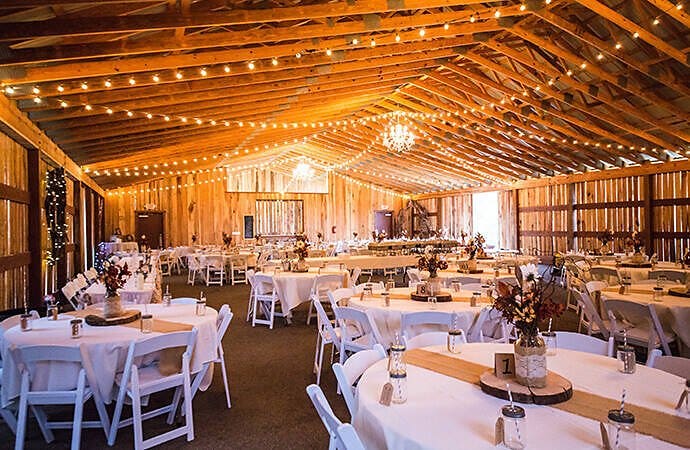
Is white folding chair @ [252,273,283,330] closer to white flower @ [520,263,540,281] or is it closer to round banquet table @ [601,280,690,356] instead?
round banquet table @ [601,280,690,356]

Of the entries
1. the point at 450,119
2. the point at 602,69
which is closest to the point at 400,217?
the point at 450,119

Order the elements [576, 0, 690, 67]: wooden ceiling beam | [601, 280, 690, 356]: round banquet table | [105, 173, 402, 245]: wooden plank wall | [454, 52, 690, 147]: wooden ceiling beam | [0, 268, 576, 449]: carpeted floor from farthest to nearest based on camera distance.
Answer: [105, 173, 402, 245]: wooden plank wall < [454, 52, 690, 147]: wooden ceiling beam < [576, 0, 690, 67]: wooden ceiling beam < [601, 280, 690, 356]: round banquet table < [0, 268, 576, 449]: carpeted floor

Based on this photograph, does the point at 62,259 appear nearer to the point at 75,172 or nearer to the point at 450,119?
the point at 75,172

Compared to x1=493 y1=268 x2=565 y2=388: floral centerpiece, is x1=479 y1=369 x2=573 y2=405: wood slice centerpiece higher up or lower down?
lower down

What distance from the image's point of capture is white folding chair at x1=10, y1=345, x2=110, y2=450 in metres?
3.13

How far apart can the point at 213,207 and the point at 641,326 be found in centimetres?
→ 1720

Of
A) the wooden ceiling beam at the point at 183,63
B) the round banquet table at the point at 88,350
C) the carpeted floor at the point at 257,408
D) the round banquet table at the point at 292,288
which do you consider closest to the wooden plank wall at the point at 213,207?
the round banquet table at the point at 292,288

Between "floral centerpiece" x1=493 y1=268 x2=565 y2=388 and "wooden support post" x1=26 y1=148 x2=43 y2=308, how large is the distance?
6940 mm

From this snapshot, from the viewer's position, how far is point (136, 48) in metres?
5.13

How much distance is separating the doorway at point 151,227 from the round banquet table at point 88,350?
15.6 m

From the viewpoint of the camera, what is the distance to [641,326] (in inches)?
204

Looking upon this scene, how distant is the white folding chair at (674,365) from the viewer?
2629mm

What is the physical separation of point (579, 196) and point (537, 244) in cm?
241

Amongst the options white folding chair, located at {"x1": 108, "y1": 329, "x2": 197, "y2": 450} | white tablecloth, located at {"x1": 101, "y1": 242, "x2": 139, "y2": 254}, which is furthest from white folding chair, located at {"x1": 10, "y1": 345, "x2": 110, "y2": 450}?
white tablecloth, located at {"x1": 101, "y1": 242, "x2": 139, "y2": 254}
